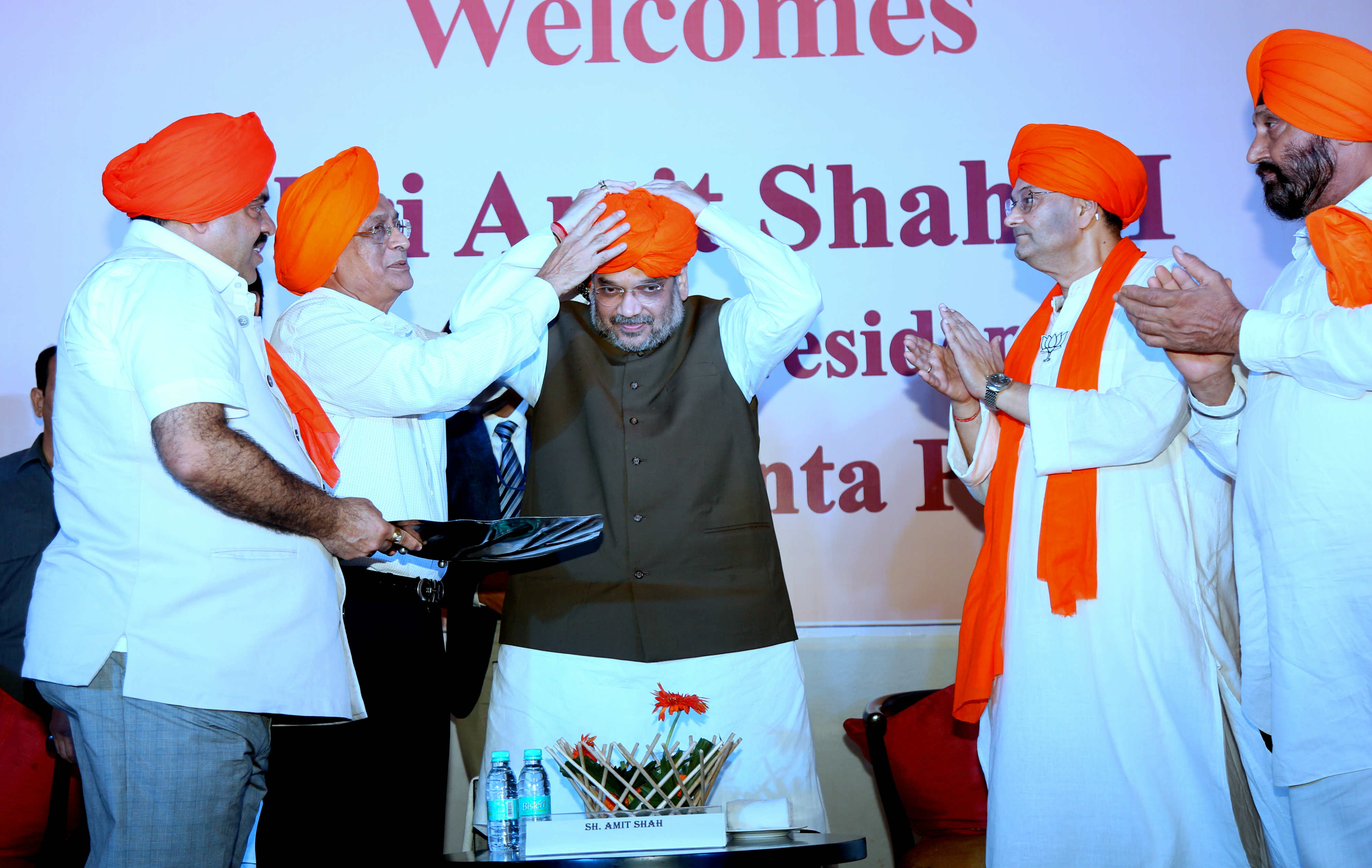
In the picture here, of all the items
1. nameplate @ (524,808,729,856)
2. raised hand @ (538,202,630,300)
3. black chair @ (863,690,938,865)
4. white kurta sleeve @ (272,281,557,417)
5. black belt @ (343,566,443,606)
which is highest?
raised hand @ (538,202,630,300)

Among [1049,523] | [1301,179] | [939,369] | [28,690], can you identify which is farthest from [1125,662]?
[28,690]

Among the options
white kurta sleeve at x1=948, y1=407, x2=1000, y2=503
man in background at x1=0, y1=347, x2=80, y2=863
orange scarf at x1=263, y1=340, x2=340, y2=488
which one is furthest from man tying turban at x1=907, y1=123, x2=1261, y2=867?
man in background at x1=0, y1=347, x2=80, y2=863

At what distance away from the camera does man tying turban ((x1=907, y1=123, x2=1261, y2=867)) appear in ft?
8.57

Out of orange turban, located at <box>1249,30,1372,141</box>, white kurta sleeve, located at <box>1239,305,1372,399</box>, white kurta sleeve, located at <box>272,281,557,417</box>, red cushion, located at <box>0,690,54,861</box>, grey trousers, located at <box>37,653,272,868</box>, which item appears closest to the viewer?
grey trousers, located at <box>37,653,272,868</box>

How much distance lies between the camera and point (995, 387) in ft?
9.22

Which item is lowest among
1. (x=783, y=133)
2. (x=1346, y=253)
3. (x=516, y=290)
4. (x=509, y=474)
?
(x=509, y=474)

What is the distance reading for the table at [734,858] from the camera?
7.28 feet

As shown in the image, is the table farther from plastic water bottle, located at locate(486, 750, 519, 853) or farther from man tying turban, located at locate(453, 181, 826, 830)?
man tying turban, located at locate(453, 181, 826, 830)

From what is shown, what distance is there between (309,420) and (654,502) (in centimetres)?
86

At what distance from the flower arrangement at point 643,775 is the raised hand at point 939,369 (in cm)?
106

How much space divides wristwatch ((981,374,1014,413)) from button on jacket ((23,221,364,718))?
1646 mm

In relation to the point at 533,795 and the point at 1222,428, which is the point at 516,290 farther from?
the point at 1222,428

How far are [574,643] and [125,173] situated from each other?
141 centimetres

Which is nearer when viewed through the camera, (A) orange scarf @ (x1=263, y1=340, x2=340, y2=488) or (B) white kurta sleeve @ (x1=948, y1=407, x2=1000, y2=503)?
(A) orange scarf @ (x1=263, y1=340, x2=340, y2=488)
